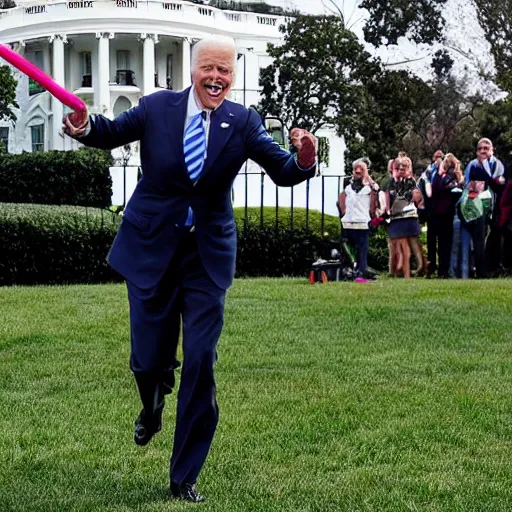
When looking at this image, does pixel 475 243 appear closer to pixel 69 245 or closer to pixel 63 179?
pixel 69 245

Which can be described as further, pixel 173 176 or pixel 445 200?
pixel 445 200

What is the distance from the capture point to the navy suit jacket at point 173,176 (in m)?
5.28

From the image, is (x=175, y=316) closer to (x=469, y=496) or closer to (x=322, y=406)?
(x=469, y=496)

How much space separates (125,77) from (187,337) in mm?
66018

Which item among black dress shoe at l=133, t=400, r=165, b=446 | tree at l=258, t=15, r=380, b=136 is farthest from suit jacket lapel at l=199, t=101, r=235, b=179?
tree at l=258, t=15, r=380, b=136

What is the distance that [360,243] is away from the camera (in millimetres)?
16203

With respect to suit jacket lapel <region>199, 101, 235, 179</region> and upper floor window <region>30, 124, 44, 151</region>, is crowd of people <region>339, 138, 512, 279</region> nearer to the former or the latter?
suit jacket lapel <region>199, 101, 235, 179</region>

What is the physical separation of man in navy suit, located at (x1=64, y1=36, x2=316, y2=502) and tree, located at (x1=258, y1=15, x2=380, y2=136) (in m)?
42.8

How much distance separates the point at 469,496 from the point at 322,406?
211cm

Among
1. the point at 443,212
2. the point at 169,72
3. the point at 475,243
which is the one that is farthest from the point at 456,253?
the point at 169,72

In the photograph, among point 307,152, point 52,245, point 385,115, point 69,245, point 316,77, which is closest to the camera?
point 307,152

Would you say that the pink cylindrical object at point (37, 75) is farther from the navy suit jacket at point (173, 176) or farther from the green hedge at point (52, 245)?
the green hedge at point (52, 245)

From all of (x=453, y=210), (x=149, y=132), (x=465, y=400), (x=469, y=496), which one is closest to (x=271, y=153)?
(x=149, y=132)

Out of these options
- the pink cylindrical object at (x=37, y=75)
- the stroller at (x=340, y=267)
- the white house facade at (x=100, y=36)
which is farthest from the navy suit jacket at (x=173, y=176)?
the white house facade at (x=100, y=36)
